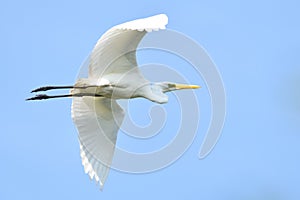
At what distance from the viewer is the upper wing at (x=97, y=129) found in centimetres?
1422

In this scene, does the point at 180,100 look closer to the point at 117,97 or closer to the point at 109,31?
the point at 117,97

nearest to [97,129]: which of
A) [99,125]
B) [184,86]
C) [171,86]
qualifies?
[99,125]

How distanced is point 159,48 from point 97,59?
945 millimetres

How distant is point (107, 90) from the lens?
44.7 feet

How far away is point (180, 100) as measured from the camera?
47.2 feet

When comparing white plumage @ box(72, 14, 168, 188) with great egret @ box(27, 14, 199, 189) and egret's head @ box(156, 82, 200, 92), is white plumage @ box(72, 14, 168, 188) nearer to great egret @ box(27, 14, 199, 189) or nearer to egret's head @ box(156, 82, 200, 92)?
great egret @ box(27, 14, 199, 189)

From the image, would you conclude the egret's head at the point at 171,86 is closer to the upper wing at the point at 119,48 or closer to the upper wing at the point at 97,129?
the upper wing at the point at 97,129

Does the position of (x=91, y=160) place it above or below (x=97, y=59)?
below

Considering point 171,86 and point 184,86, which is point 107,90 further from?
point 184,86

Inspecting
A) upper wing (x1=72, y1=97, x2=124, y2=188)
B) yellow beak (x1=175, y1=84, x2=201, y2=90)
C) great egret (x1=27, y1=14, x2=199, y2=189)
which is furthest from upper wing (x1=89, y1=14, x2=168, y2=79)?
yellow beak (x1=175, y1=84, x2=201, y2=90)

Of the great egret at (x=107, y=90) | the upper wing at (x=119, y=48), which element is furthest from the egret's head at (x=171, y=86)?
the upper wing at (x=119, y=48)

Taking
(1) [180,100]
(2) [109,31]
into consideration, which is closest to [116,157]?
(1) [180,100]

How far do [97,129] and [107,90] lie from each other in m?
Result: 0.94

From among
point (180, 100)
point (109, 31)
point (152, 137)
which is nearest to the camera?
point (109, 31)
